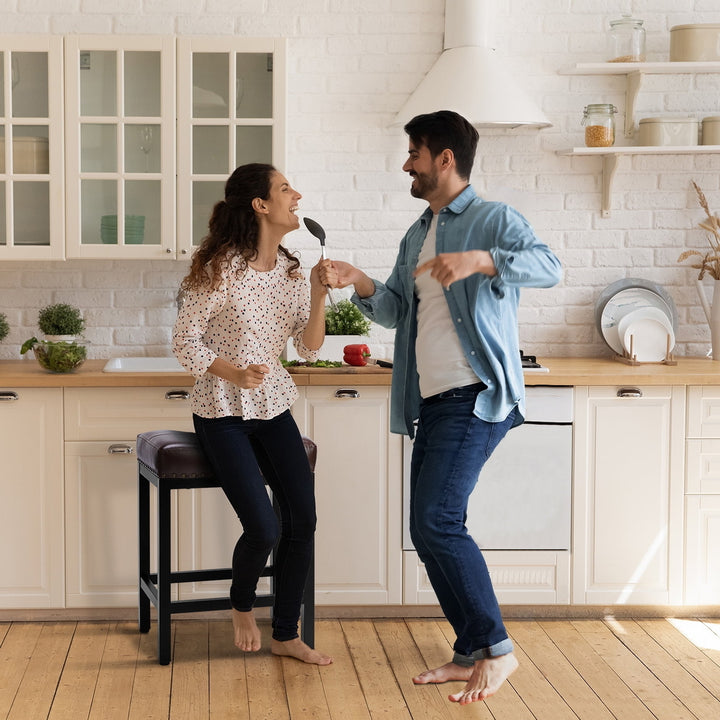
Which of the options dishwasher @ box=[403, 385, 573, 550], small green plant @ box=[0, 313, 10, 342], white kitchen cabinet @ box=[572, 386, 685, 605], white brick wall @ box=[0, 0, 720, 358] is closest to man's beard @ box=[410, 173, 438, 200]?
dishwasher @ box=[403, 385, 573, 550]

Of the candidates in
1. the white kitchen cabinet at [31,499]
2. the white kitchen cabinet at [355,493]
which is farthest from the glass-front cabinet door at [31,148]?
the white kitchen cabinet at [355,493]

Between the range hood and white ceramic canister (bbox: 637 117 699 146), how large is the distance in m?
0.42

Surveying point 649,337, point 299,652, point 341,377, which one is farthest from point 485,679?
point 649,337

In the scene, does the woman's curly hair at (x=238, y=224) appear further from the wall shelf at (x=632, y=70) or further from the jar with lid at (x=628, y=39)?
the jar with lid at (x=628, y=39)

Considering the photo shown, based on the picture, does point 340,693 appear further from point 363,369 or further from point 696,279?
point 696,279

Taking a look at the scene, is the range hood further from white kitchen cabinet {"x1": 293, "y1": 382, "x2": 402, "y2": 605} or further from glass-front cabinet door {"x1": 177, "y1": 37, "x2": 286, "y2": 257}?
white kitchen cabinet {"x1": 293, "y1": 382, "x2": 402, "y2": 605}

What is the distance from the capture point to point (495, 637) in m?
2.73

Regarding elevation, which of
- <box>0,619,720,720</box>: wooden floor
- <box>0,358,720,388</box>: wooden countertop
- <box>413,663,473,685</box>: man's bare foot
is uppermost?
<box>0,358,720,388</box>: wooden countertop

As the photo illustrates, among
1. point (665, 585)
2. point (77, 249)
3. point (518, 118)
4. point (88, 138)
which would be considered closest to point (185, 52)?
point (88, 138)

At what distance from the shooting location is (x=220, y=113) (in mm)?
3566

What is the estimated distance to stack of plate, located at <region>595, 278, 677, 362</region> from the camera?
3777 millimetres

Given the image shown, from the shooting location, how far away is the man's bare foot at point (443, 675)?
2.92 meters

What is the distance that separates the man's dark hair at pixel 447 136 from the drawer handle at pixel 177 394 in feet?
3.81

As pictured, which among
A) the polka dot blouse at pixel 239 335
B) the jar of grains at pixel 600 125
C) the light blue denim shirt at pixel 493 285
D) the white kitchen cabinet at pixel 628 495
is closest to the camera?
the light blue denim shirt at pixel 493 285
